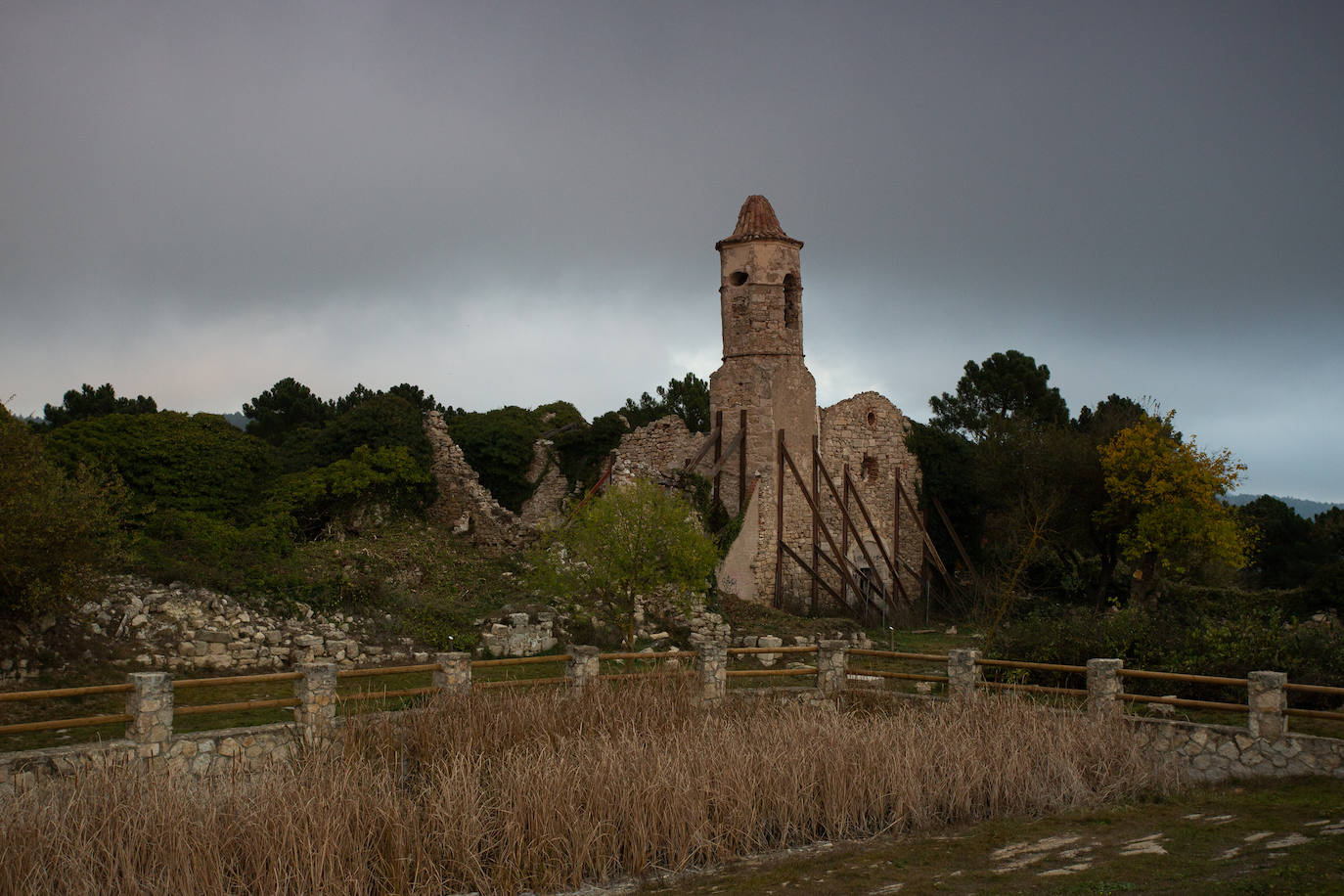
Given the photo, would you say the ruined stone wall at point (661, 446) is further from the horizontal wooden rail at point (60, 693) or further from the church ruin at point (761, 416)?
the horizontal wooden rail at point (60, 693)

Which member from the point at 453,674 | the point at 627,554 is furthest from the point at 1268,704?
the point at 627,554

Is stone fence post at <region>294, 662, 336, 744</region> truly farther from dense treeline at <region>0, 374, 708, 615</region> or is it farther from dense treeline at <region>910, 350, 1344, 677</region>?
dense treeline at <region>910, 350, 1344, 677</region>

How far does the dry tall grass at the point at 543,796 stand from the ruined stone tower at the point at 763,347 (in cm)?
1461

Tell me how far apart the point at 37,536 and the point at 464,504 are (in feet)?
41.2

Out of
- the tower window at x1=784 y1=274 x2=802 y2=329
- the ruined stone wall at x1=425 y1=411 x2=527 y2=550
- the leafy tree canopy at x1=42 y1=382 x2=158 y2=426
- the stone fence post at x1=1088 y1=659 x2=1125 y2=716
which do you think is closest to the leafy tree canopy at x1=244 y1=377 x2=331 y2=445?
the leafy tree canopy at x1=42 y1=382 x2=158 y2=426

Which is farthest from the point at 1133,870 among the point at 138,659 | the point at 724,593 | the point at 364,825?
the point at 724,593

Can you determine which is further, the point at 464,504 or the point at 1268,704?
the point at 464,504

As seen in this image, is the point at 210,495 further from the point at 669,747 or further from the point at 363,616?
the point at 669,747

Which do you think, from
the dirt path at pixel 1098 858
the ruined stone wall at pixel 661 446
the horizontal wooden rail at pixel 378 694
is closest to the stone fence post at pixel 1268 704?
the dirt path at pixel 1098 858

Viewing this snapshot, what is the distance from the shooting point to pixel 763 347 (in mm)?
25469

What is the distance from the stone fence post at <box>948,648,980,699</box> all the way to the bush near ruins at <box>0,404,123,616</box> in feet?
39.6

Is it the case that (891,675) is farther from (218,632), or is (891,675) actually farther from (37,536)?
(37,536)

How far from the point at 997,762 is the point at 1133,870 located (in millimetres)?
2279

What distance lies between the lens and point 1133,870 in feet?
23.7
